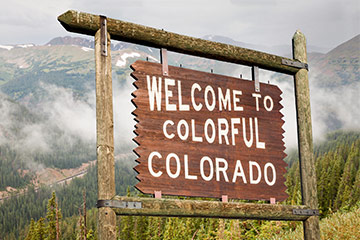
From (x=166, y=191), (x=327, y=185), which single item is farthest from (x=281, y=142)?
(x=327, y=185)

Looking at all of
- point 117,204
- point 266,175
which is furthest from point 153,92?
point 266,175

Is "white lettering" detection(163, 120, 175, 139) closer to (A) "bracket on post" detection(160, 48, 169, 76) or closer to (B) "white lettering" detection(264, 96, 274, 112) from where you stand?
(A) "bracket on post" detection(160, 48, 169, 76)

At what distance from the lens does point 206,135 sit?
570 centimetres

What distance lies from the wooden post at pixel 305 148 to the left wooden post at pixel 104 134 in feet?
9.81

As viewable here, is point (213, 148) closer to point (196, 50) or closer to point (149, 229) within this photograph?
point (196, 50)

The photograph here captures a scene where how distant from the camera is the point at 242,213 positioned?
580 centimetres

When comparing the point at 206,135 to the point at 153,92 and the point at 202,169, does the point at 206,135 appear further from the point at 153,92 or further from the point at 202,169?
the point at 153,92

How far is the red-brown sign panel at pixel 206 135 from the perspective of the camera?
5.26 meters

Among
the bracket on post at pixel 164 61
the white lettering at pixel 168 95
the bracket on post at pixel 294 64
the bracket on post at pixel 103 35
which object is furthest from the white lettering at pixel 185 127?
the bracket on post at pixel 294 64

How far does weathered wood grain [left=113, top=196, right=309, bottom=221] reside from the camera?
502 cm

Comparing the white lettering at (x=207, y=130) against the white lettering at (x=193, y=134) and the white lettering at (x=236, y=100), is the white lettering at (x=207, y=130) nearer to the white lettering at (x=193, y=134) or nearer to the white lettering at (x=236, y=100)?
the white lettering at (x=193, y=134)

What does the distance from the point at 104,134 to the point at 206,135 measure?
1335mm

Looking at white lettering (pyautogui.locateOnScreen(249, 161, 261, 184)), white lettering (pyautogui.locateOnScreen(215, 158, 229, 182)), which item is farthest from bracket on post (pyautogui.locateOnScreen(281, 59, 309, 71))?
white lettering (pyautogui.locateOnScreen(215, 158, 229, 182))

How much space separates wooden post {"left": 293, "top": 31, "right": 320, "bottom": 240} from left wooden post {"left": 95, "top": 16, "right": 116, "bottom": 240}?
2990mm
